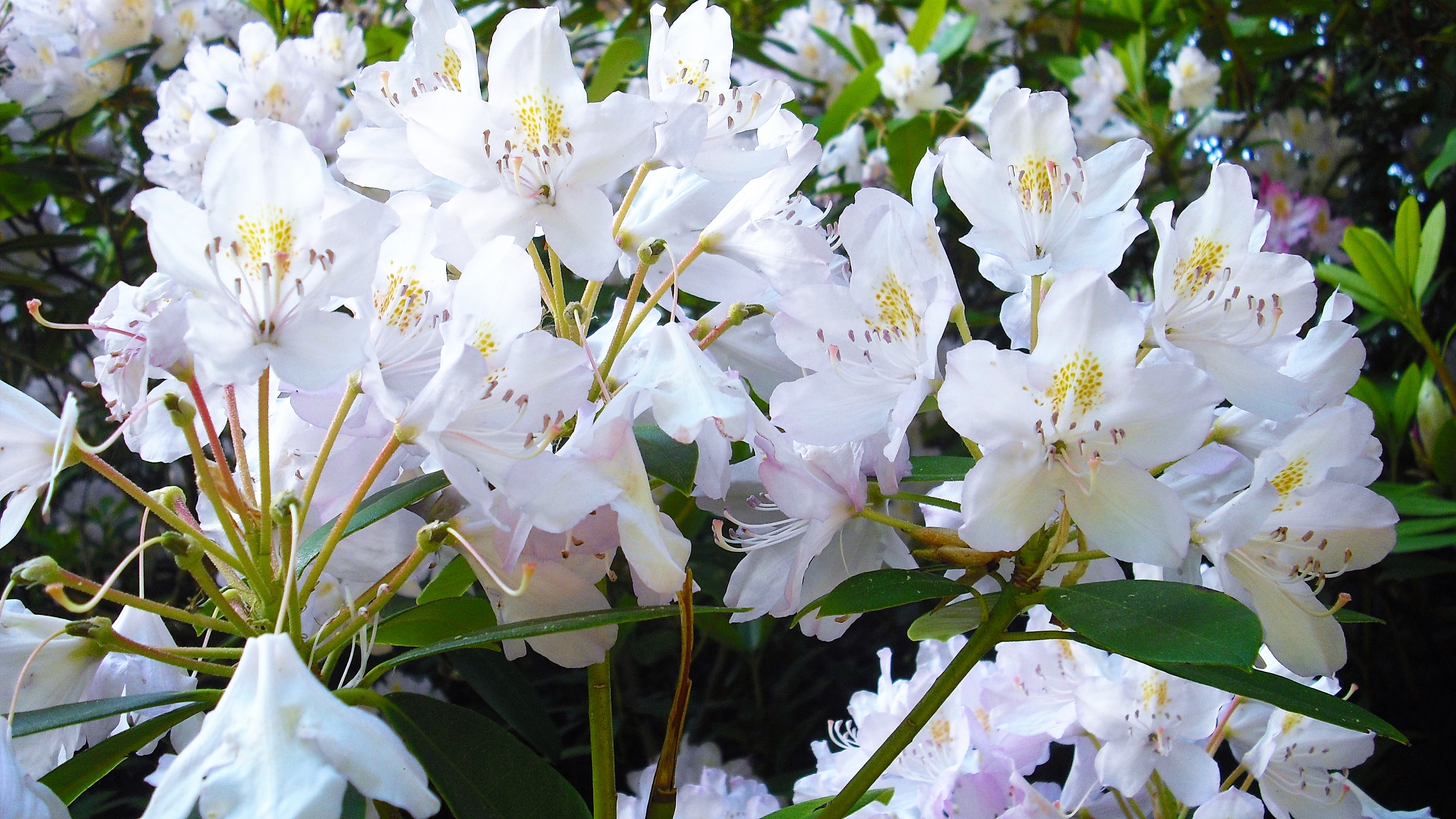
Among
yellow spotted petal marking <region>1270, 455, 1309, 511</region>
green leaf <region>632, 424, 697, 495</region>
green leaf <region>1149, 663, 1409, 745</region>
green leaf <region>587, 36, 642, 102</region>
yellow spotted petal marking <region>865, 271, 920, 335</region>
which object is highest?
green leaf <region>587, 36, 642, 102</region>

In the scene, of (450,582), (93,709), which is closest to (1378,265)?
(450,582)

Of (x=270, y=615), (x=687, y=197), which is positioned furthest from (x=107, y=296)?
(x=687, y=197)

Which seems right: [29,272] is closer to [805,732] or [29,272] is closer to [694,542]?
[694,542]

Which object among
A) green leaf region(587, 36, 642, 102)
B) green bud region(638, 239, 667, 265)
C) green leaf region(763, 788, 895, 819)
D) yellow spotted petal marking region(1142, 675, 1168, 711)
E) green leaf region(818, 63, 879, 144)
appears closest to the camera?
green bud region(638, 239, 667, 265)

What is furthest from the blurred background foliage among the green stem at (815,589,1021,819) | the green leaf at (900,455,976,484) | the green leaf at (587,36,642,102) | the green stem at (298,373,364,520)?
the green stem at (298,373,364,520)

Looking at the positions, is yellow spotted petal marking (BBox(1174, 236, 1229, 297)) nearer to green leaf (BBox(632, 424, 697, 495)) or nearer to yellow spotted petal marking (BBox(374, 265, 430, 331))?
green leaf (BBox(632, 424, 697, 495))

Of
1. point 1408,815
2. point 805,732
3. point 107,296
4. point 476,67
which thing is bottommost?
point 805,732

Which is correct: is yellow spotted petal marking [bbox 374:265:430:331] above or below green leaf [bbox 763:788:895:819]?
above

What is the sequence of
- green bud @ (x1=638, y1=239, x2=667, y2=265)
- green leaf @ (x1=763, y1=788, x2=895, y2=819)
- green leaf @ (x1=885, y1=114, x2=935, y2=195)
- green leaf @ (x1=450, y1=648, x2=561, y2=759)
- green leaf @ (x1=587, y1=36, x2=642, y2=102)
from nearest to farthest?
green bud @ (x1=638, y1=239, x2=667, y2=265) → green leaf @ (x1=763, y1=788, x2=895, y2=819) → green leaf @ (x1=450, y1=648, x2=561, y2=759) → green leaf @ (x1=587, y1=36, x2=642, y2=102) → green leaf @ (x1=885, y1=114, x2=935, y2=195)

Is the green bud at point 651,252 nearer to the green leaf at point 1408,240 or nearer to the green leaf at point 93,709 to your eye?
the green leaf at point 93,709
